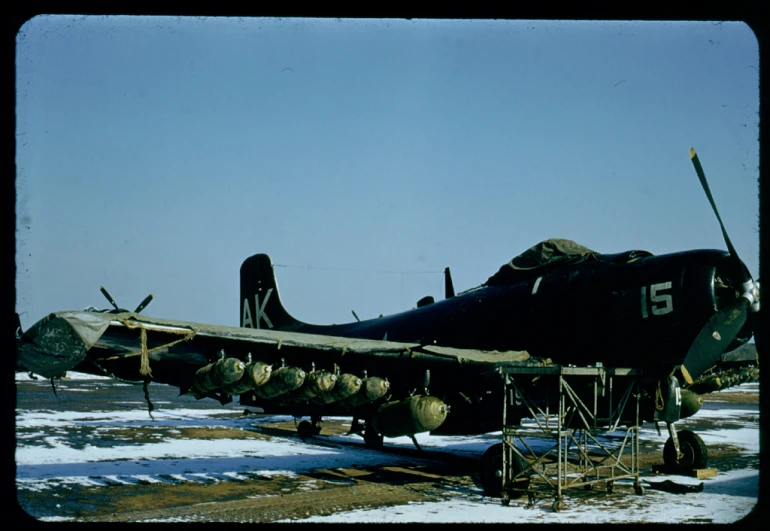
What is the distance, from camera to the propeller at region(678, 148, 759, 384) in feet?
32.9

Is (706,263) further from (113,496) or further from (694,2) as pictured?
(113,496)

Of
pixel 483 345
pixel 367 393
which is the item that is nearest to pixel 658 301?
pixel 483 345

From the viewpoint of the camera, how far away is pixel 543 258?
12.8m

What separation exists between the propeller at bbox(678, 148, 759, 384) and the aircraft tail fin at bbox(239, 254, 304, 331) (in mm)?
12230

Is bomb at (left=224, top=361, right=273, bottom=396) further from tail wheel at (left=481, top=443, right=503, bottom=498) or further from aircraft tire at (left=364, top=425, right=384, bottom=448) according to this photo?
aircraft tire at (left=364, top=425, right=384, bottom=448)

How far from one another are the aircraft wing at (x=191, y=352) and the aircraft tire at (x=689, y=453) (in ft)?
11.9

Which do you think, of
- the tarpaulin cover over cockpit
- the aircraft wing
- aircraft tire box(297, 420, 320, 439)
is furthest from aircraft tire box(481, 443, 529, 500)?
aircraft tire box(297, 420, 320, 439)

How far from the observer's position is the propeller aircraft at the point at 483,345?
986 centimetres

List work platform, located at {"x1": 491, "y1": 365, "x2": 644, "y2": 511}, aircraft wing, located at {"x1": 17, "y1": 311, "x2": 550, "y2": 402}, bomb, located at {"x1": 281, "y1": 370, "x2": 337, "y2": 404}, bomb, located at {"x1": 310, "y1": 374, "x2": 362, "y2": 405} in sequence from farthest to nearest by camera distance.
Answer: bomb, located at {"x1": 310, "y1": 374, "x2": 362, "y2": 405} → bomb, located at {"x1": 281, "y1": 370, "x2": 337, "y2": 404} → work platform, located at {"x1": 491, "y1": 365, "x2": 644, "y2": 511} → aircraft wing, located at {"x1": 17, "y1": 311, "x2": 550, "y2": 402}

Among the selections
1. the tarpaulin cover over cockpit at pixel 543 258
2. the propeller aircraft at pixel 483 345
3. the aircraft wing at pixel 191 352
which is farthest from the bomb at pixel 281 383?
the tarpaulin cover over cockpit at pixel 543 258

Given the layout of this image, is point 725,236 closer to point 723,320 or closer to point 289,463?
point 723,320

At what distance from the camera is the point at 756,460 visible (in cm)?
1510

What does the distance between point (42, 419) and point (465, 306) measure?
55.9 feet

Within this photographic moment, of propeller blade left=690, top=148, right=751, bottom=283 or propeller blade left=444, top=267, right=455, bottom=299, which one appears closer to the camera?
propeller blade left=690, top=148, right=751, bottom=283
